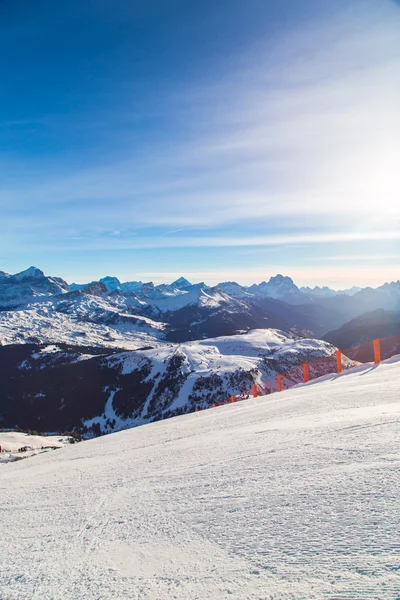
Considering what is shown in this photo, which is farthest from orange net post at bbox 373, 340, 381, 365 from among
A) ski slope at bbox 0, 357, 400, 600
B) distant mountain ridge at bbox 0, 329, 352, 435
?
distant mountain ridge at bbox 0, 329, 352, 435

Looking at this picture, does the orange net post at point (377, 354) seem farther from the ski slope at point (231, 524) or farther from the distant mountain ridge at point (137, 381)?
the distant mountain ridge at point (137, 381)

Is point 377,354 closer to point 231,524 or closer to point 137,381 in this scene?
point 231,524

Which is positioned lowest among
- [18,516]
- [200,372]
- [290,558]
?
[200,372]

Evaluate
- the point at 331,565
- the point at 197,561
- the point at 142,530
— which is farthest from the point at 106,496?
the point at 331,565

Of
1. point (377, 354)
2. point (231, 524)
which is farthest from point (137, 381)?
point (231, 524)

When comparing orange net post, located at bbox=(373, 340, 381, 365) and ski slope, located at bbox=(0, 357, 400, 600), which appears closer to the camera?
ski slope, located at bbox=(0, 357, 400, 600)

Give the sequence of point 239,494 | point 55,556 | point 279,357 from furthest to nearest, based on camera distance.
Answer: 1. point 279,357
2. point 239,494
3. point 55,556

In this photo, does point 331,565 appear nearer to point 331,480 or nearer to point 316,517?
point 316,517

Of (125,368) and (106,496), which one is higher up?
(106,496)

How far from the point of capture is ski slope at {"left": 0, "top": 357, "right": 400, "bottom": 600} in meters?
2.68

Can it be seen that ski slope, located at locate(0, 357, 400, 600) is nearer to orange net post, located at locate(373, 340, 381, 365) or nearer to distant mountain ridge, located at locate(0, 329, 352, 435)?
orange net post, located at locate(373, 340, 381, 365)

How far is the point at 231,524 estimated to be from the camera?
3.58 meters

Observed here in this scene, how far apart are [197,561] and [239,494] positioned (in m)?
1.20

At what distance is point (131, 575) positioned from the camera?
122 inches
